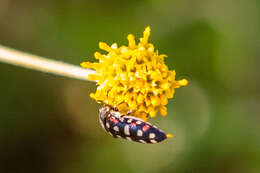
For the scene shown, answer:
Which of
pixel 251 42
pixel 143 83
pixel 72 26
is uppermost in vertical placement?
pixel 72 26

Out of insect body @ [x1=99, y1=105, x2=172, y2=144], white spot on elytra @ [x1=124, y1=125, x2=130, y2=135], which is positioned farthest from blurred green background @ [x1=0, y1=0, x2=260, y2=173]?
white spot on elytra @ [x1=124, y1=125, x2=130, y2=135]

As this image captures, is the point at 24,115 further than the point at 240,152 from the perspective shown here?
Yes

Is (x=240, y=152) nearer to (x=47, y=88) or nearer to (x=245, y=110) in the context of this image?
(x=245, y=110)

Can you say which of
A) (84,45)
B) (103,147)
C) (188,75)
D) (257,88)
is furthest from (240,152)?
(84,45)

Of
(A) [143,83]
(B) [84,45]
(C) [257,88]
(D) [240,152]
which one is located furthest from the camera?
(B) [84,45]

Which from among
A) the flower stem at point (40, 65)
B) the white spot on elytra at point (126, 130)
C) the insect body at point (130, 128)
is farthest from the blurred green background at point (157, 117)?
the white spot on elytra at point (126, 130)

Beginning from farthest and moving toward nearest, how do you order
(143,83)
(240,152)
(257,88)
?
1. (257,88)
2. (240,152)
3. (143,83)

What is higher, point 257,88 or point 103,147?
point 257,88

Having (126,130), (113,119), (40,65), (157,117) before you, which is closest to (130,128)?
(126,130)

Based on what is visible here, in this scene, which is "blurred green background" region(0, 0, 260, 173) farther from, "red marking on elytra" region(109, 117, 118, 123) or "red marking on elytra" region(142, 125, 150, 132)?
"red marking on elytra" region(142, 125, 150, 132)
